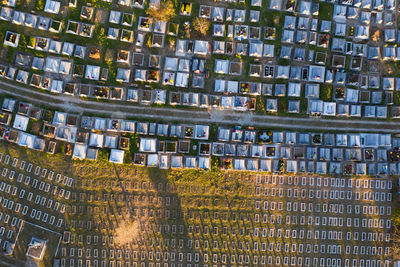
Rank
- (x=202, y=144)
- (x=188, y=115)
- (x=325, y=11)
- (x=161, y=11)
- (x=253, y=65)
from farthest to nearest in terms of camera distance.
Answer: (x=325, y=11), (x=188, y=115), (x=161, y=11), (x=253, y=65), (x=202, y=144)

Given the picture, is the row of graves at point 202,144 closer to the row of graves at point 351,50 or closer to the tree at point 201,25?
the row of graves at point 351,50

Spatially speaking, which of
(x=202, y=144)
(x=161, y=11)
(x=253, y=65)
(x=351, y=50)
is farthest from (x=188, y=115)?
(x=351, y=50)

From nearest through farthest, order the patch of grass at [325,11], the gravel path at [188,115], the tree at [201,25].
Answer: the tree at [201,25] < the gravel path at [188,115] < the patch of grass at [325,11]

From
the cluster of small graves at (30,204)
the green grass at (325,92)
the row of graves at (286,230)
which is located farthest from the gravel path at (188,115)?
the cluster of small graves at (30,204)

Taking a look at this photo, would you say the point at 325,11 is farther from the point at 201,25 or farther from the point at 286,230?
the point at 286,230

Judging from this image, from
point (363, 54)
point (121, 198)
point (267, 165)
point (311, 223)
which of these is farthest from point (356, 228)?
point (121, 198)

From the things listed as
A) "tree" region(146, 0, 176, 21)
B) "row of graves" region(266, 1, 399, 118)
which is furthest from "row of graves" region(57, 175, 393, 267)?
"tree" region(146, 0, 176, 21)
